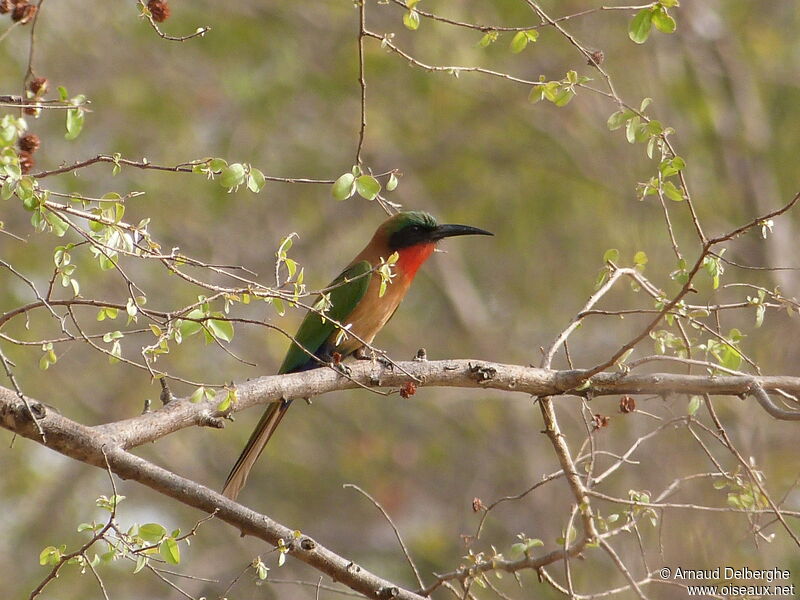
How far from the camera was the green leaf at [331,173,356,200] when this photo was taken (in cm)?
213

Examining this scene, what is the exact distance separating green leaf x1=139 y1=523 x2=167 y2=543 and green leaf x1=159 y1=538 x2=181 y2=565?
0.01 meters

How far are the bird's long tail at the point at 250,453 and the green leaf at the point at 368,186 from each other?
155 cm

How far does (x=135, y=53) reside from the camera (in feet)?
27.4

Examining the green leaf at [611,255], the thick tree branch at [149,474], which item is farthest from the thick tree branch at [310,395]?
the green leaf at [611,255]

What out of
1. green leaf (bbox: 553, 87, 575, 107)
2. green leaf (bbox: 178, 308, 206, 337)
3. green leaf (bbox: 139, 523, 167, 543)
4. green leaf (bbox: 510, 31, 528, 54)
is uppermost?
green leaf (bbox: 510, 31, 528, 54)

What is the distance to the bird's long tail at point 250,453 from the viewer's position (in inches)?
144

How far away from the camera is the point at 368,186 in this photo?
216 centimetres

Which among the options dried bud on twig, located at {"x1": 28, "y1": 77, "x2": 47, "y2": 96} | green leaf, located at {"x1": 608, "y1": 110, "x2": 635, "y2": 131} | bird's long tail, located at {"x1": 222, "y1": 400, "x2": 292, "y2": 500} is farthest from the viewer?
bird's long tail, located at {"x1": 222, "y1": 400, "x2": 292, "y2": 500}

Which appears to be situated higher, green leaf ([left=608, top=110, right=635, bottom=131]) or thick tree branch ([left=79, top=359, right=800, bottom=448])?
green leaf ([left=608, top=110, right=635, bottom=131])

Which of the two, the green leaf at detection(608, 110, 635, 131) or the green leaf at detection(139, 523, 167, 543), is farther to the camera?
the green leaf at detection(608, 110, 635, 131)

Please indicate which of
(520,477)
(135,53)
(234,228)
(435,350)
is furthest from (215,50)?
(520,477)

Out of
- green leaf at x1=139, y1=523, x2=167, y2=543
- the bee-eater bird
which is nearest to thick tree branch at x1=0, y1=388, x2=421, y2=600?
green leaf at x1=139, y1=523, x2=167, y2=543

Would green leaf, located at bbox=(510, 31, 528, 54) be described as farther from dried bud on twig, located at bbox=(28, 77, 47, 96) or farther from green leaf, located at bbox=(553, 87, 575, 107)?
dried bud on twig, located at bbox=(28, 77, 47, 96)

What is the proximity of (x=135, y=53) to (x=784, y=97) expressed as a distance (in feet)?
16.7
